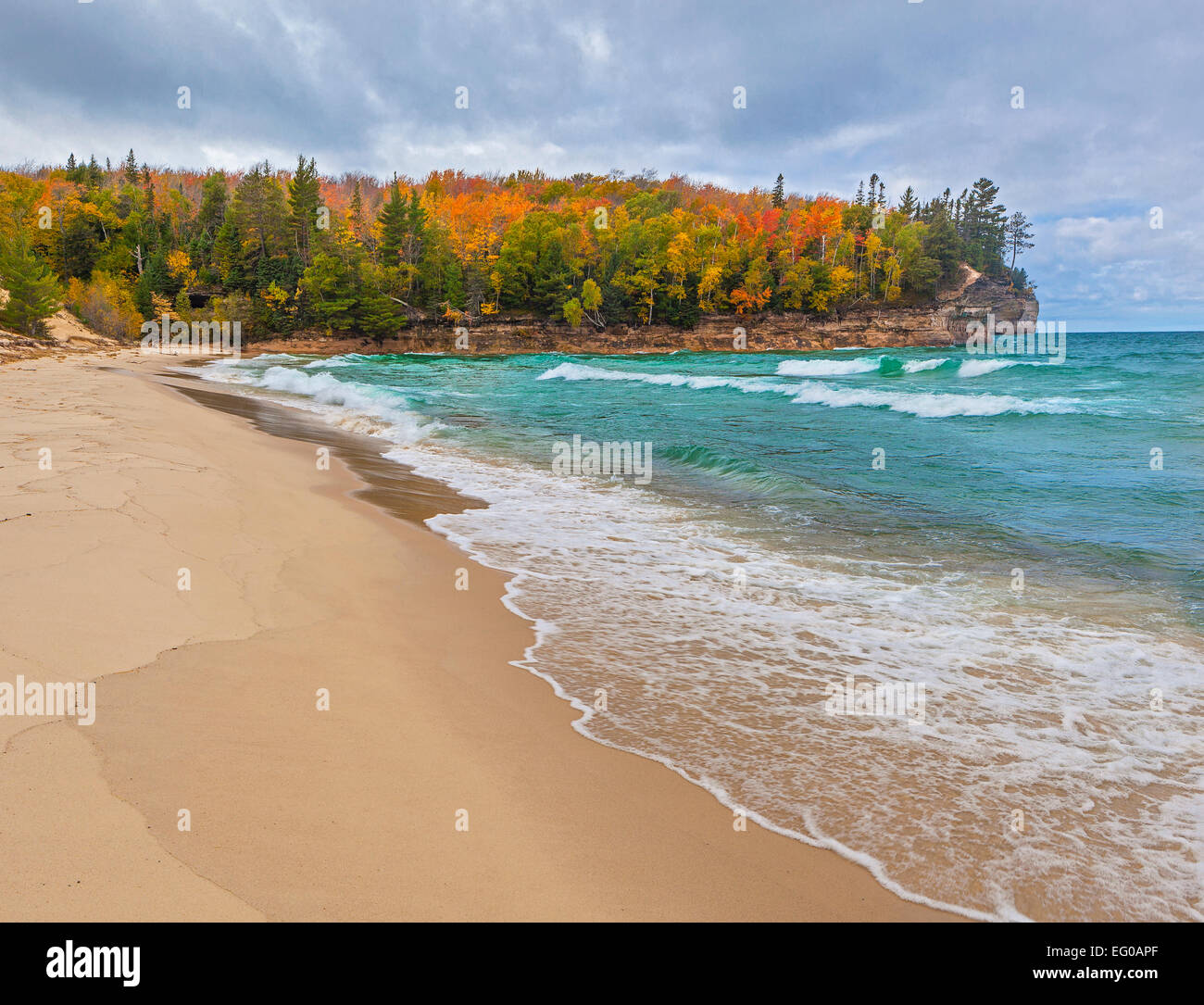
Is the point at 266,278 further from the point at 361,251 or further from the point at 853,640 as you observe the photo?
the point at 853,640

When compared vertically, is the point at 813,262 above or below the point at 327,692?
above

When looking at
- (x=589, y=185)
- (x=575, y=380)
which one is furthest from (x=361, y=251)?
(x=589, y=185)

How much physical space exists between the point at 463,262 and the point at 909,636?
96.0 metres

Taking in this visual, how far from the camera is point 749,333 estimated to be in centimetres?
9425

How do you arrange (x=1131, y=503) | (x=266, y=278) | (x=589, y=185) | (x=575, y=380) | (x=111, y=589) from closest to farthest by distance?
(x=111, y=589) → (x=1131, y=503) → (x=575, y=380) → (x=266, y=278) → (x=589, y=185)

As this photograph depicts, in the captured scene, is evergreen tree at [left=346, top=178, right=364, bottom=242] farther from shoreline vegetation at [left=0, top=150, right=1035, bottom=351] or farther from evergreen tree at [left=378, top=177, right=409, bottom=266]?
evergreen tree at [left=378, top=177, right=409, bottom=266]

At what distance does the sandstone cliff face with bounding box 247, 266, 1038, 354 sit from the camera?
86000 millimetres

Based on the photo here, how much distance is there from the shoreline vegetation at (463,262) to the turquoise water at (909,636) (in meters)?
72.5

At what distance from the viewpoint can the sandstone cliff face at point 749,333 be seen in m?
86.0

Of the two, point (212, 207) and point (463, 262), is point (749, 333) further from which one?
point (212, 207)

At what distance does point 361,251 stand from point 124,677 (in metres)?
91.1

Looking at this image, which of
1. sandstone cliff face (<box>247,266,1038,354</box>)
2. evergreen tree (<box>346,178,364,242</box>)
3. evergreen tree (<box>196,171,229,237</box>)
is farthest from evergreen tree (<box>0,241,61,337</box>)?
evergreen tree (<box>196,171,229,237</box>)

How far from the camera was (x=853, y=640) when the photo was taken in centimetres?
544
